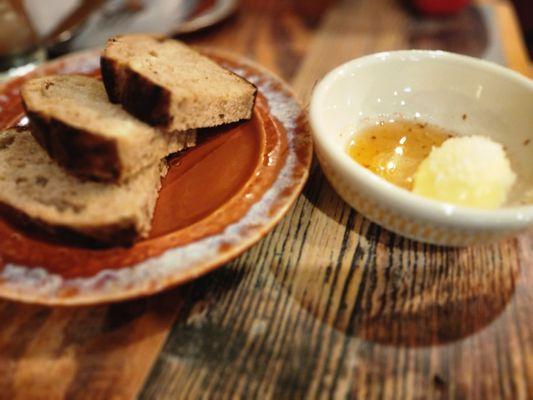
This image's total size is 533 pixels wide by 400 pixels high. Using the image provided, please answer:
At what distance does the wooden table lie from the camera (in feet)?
3.09

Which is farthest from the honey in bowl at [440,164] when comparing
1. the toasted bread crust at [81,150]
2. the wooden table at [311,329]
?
the toasted bread crust at [81,150]

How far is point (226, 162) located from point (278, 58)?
94 centimetres

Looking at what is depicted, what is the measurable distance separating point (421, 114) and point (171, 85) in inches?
31.4

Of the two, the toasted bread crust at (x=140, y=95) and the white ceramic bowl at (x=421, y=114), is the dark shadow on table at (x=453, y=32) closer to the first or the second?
the white ceramic bowl at (x=421, y=114)

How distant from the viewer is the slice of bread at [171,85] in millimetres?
1200

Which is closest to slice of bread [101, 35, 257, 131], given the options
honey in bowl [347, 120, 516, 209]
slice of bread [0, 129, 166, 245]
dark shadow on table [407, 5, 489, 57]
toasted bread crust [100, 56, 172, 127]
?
toasted bread crust [100, 56, 172, 127]

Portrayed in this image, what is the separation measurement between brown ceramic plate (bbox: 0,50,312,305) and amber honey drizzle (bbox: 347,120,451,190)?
0.18 meters

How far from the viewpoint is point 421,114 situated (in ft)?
4.83

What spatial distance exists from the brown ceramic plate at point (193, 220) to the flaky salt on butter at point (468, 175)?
32 cm

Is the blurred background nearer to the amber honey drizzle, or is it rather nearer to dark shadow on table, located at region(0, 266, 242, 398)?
the amber honey drizzle

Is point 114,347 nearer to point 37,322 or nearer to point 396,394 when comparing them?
point 37,322

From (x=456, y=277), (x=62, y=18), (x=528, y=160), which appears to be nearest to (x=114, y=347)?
(x=456, y=277)

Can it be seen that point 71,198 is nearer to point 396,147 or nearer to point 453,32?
point 396,147

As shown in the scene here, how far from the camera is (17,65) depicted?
2.01 m
